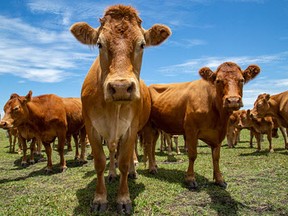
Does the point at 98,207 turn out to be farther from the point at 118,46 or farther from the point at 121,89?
the point at 118,46

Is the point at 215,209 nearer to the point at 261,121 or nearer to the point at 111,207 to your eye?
the point at 111,207

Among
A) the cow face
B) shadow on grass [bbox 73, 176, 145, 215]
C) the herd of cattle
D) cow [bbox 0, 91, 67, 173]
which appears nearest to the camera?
the herd of cattle

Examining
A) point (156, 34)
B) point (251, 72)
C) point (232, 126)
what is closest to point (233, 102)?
point (251, 72)

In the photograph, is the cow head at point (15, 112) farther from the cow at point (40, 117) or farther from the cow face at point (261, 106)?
the cow face at point (261, 106)

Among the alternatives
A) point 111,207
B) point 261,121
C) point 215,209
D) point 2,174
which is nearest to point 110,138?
point 111,207

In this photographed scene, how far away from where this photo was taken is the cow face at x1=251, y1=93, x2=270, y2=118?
1329 cm

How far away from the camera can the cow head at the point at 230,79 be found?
5270 millimetres

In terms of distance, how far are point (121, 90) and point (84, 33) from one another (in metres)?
1.76

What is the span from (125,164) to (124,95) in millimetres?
1872

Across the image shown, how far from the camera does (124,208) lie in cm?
475

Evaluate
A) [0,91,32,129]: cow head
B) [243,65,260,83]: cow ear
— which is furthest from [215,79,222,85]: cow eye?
[0,91,32,129]: cow head

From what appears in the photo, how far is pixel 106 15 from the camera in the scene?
444 cm

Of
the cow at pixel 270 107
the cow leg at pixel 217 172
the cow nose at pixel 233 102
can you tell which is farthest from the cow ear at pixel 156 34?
the cow at pixel 270 107

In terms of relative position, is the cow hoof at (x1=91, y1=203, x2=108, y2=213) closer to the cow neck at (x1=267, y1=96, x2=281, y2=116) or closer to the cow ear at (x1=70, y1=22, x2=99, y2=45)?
the cow ear at (x1=70, y1=22, x2=99, y2=45)
